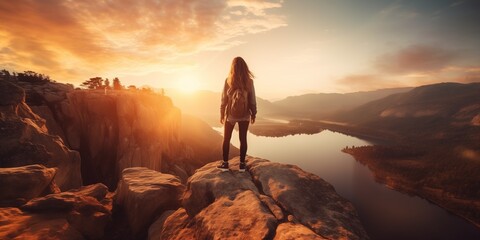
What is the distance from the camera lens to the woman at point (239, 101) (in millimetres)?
7168

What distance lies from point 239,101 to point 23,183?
7.49 meters

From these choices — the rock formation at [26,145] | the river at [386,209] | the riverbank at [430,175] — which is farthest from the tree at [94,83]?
the riverbank at [430,175]

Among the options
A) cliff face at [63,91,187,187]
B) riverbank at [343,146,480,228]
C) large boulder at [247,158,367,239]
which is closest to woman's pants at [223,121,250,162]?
large boulder at [247,158,367,239]

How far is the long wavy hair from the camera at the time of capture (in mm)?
7176

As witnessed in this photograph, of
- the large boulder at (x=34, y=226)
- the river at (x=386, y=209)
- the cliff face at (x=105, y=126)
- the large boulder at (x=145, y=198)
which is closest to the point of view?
the large boulder at (x=34, y=226)

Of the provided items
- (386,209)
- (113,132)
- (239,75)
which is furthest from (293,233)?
(386,209)

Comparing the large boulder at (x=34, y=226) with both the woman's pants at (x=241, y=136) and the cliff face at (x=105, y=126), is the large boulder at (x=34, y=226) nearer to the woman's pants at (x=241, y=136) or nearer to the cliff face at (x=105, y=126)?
the woman's pants at (x=241, y=136)

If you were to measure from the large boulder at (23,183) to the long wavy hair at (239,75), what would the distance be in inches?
290

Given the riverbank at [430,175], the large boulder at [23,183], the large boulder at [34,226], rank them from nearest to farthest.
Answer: the large boulder at [34,226] → the large boulder at [23,183] → the riverbank at [430,175]

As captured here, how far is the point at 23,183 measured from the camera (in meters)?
7.11

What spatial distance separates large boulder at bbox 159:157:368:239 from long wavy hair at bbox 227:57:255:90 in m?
2.88

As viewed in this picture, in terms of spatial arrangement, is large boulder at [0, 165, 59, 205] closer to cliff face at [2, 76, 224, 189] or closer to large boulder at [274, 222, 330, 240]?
large boulder at [274, 222, 330, 240]

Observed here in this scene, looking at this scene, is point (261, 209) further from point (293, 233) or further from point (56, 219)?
point (56, 219)

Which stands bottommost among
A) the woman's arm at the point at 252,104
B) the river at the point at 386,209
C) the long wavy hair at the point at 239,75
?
the river at the point at 386,209
